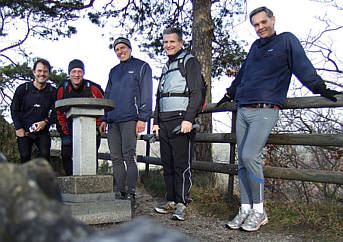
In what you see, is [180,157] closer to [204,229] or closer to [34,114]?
[204,229]

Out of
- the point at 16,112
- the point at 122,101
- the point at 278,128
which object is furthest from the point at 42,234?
the point at 278,128

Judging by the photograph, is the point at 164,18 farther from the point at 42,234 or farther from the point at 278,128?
the point at 42,234

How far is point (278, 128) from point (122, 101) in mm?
3245

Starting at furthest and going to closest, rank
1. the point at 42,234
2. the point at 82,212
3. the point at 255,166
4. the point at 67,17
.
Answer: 1. the point at 67,17
2. the point at 82,212
3. the point at 255,166
4. the point at 42,234

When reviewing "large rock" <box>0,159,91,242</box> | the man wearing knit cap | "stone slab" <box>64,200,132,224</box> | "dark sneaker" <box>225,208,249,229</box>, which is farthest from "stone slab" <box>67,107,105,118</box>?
"large rock" <box>0,159,91,242</box>

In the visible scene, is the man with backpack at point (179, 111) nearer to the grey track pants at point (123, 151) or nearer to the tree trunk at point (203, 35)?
the grey track pants at point (123, 151)

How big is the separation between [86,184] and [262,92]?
2.08 metres

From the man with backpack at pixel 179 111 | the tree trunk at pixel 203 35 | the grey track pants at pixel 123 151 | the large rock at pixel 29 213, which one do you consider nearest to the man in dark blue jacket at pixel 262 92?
the man with backpack at pixel 179 111

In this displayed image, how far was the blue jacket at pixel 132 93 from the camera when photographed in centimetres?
446

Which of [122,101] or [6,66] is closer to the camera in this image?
[122,101]

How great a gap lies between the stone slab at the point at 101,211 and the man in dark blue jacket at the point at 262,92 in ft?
3.82

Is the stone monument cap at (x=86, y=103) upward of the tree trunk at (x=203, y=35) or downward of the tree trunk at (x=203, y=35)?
downward

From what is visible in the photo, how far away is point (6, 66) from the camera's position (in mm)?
11539

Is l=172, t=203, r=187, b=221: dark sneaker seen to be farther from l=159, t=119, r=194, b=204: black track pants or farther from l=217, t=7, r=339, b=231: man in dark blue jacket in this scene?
l=217, t=7, r=339, b=231: man in dark blue jacket
